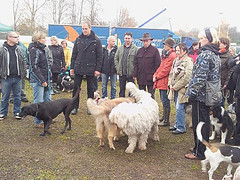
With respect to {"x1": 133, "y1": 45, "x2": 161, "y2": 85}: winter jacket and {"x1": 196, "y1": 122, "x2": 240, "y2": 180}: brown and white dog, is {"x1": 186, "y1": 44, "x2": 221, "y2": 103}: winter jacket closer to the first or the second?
{"x1": 196, "y1": 122, "x2": 240, "y2": 180}: brown and white dog

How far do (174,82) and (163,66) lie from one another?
0.65 m

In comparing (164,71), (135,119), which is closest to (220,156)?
(135,119)

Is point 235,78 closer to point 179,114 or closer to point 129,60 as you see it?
point 179,114

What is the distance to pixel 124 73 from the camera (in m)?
7.03

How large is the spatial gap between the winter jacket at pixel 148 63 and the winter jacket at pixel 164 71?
274 millimetres

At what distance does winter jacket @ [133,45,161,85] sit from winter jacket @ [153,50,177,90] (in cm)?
27

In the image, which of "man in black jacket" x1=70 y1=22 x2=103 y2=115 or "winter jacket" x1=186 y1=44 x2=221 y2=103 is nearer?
"winter jacket" x1=186 y1=44 x2=221 y2=103

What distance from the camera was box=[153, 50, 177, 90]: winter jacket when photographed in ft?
18.5

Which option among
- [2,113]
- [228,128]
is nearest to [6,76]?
[2,113]

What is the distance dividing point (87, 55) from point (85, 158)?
3.02m

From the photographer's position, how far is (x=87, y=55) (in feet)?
20.8

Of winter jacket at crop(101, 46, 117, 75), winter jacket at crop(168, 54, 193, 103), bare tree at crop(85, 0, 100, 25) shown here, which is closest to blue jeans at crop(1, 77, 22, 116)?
winter jacket at crop(101, 46, 117, 75)

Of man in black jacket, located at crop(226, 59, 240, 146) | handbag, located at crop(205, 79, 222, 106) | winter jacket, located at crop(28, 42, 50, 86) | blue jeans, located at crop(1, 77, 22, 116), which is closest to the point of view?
handbag, located at crop(205, 79, 222, 106)

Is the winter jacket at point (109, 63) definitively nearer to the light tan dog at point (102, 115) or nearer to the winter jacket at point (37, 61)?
the winter jacket at point (37, 61)
